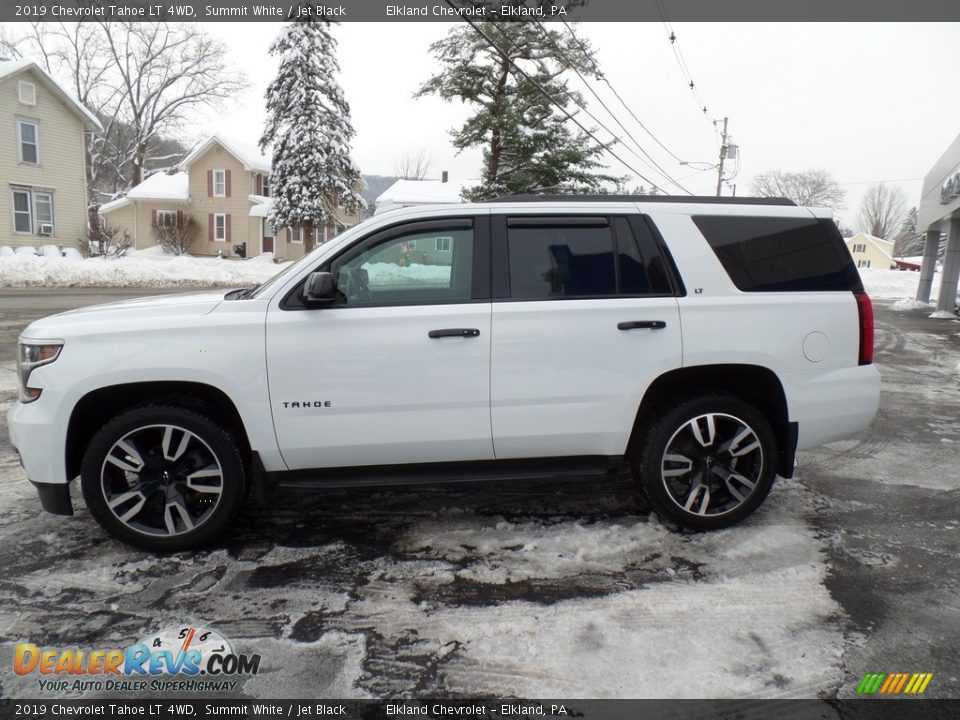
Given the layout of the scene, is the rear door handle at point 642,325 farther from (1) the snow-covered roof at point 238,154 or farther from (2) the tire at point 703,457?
(1) the snow-covered roof at point 238,154

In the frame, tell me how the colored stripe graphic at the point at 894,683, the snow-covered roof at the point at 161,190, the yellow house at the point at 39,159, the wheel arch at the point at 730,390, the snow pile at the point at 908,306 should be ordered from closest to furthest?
the colored stripe graphic at the point at 894,683
the wheel arch at the point at 730,390
the snow pile at the point at 908,306
the yellow house at the point at 39,159
the snow-covered roof at the point at 161,190

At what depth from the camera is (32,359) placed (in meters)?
3.56

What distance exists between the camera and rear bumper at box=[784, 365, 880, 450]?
400cm

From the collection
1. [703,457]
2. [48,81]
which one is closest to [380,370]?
[703,457]

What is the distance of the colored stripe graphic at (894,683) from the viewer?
263 centimetres

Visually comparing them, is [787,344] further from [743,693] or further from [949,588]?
[743,693]

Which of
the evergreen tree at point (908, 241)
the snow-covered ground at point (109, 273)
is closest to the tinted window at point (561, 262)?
the snow-covered ground at point (109, 273)

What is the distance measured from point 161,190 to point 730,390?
47172mm

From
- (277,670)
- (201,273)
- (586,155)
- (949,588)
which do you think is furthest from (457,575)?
(201,273)

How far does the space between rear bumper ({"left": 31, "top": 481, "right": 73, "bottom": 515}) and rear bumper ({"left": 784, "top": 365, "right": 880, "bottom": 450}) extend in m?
4.13

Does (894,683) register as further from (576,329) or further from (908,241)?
(908,241)

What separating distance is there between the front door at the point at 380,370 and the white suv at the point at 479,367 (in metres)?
0.01

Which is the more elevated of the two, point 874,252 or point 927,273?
point 874,252

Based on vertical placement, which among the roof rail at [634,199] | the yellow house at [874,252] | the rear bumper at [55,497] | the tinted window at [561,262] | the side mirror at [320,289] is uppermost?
the yellow house at [874,252]
